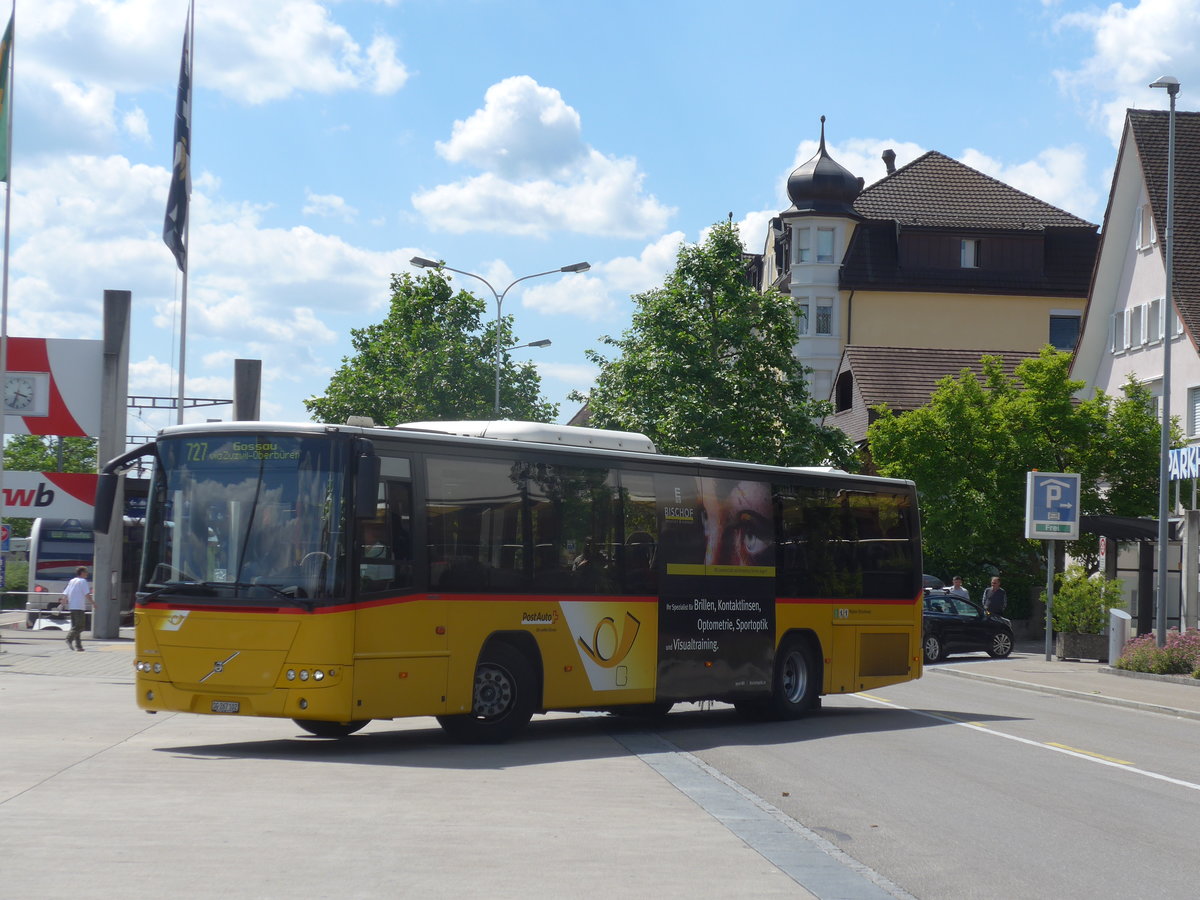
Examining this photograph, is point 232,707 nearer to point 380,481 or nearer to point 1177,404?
point 380,481

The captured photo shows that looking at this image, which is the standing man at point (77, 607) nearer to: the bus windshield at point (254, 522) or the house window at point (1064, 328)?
the bus windshield at point (254, 522)

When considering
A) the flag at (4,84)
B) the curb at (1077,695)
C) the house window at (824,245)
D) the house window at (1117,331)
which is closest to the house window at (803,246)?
the house window at (824,245)

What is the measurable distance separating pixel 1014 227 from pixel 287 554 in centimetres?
6707

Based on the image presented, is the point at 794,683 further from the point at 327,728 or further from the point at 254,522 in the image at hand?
the point at 254,522

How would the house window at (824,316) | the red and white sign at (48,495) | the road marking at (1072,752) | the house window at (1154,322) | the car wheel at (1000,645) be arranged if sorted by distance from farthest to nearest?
the house window at (824,316), the house window at (1154,322), the car wheel at (1000,645), the red and white sign at (48,495), the road marking at (1072,752)

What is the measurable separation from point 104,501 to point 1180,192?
1646 inches

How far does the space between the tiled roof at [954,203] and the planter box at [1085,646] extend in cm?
4047

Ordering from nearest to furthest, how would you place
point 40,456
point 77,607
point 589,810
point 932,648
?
point 589,810 < point 77,607 < point 932,648 < point 40,456

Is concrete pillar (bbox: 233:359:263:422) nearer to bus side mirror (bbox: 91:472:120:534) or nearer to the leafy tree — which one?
bus side mirror (bbox: 91:472:120:534)

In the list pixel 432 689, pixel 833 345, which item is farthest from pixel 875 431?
pixel 432 689

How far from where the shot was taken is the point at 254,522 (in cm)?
1457

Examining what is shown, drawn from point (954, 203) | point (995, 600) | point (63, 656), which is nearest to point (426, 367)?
point (954, 203)

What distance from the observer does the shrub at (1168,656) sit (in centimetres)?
3006

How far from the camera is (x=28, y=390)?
1355 inches
